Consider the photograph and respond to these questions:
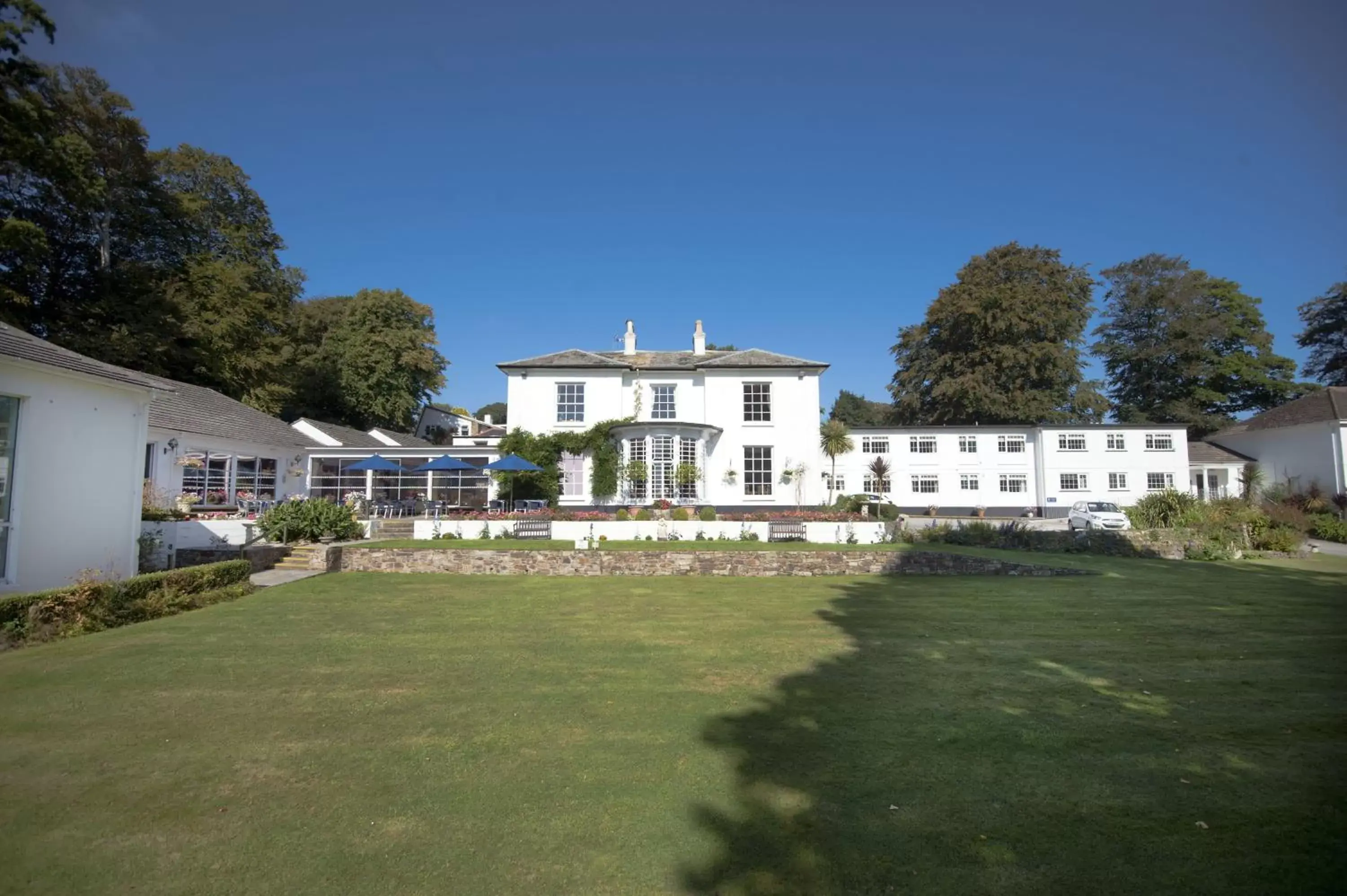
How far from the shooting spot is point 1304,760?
493cm

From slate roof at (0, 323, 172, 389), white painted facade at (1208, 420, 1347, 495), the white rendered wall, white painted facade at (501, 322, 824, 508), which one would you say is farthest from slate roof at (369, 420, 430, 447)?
white painted facade at (1208, 420, 1347, 495)

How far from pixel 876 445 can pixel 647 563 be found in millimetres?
23008

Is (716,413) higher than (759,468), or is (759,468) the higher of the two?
(716,413)

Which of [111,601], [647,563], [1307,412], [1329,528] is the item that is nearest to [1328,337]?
[1307,412]

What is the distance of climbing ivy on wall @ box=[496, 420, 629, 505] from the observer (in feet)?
97.0

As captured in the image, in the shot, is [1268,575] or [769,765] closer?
[769,765]

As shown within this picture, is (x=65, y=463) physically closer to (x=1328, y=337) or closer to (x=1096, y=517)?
(x=1096, y=517)

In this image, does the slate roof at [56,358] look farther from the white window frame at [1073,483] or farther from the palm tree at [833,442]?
the white window frame at [1073,483]

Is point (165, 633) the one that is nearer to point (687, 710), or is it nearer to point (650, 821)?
point (687, 710)

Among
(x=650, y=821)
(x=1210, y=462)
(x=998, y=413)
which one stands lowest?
(x=650, y=821)

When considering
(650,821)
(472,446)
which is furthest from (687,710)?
(472,446)

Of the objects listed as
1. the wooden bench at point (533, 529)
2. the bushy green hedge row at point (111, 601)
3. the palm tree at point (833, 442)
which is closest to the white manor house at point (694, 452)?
the palm tree at point (833, 442)

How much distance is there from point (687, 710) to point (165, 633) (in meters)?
8.02

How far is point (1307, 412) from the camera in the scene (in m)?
33.4
